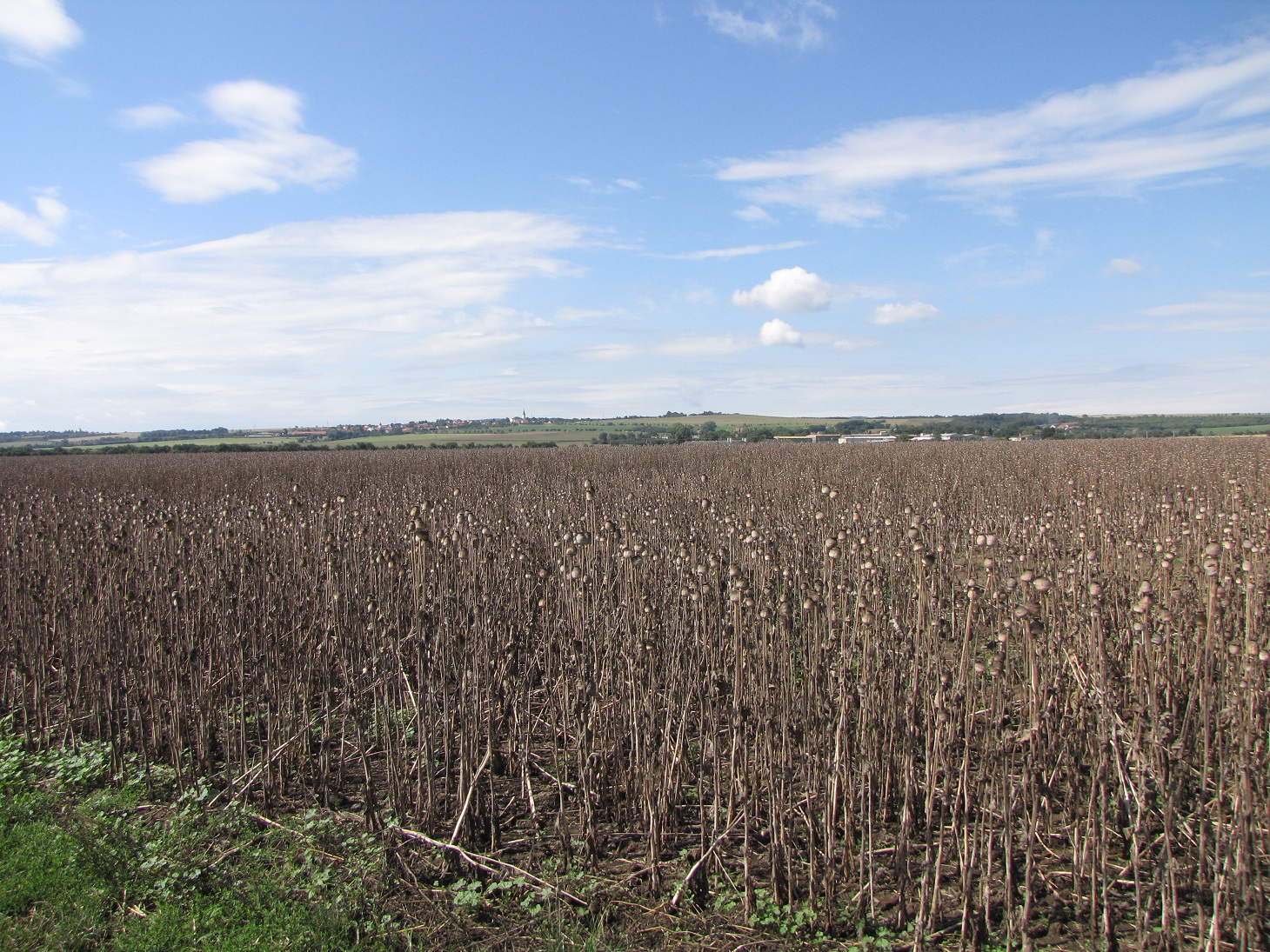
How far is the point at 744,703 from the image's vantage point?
3.24 m

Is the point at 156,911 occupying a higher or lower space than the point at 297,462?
lower

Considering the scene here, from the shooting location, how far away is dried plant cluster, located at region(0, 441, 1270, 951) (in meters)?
2.64

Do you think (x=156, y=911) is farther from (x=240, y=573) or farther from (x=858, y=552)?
(x=858, y=552)

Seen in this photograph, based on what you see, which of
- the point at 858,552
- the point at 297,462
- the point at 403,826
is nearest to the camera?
the point at 403,826

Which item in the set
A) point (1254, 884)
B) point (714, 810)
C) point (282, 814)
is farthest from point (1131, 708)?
point (282, 814)

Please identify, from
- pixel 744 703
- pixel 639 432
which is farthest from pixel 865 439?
pixel 744 703

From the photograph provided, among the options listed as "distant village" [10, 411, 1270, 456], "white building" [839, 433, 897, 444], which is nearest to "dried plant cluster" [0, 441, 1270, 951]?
"white building" [839, 433, 897, 444]

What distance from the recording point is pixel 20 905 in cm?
297

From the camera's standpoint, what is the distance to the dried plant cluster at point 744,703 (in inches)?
104

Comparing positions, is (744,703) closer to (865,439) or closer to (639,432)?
(865,439)

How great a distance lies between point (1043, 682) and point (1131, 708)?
539 millimetres

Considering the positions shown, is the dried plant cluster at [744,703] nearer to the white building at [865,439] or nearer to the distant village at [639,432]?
the white building at [865,439]

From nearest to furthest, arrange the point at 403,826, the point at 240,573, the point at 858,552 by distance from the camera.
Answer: the point at 403,826 < the point at 858,552 < the point at 240,573

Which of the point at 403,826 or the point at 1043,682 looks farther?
the point at 403,826
